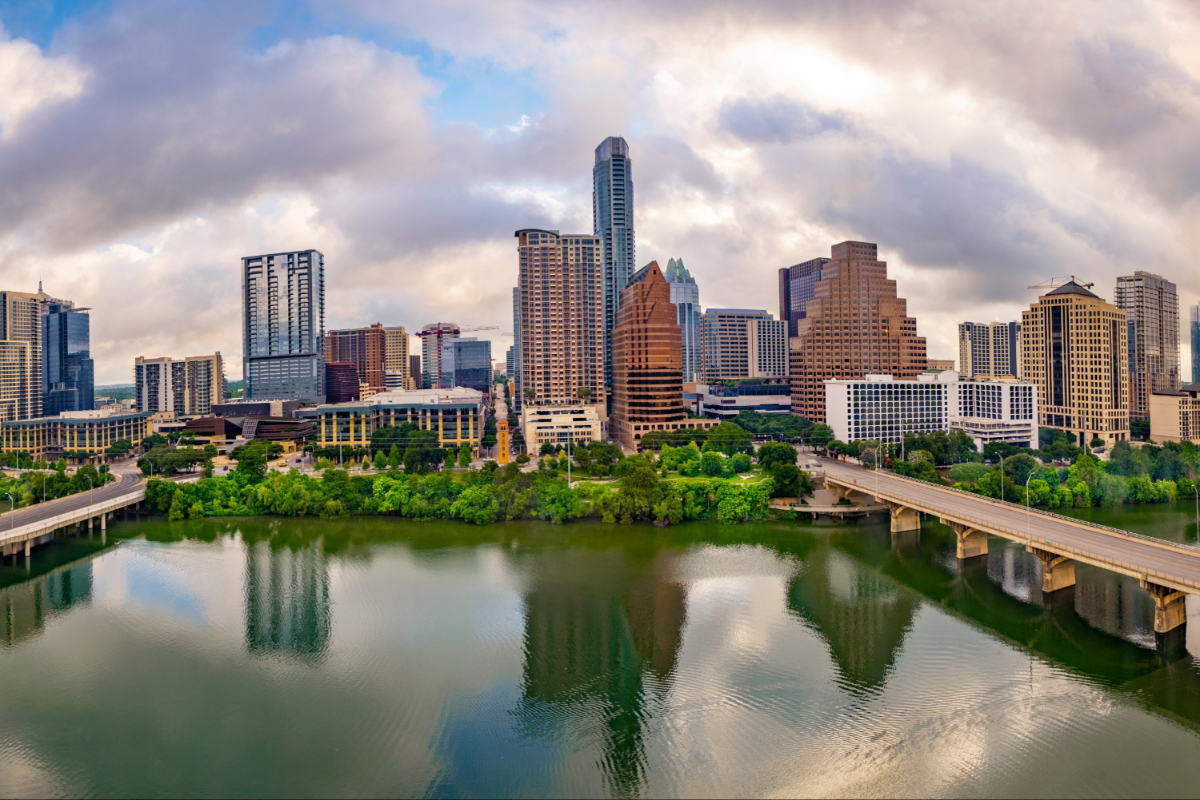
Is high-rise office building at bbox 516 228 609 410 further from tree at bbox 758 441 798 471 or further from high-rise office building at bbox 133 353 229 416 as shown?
high-rise office building at bbox 133 353 229 416

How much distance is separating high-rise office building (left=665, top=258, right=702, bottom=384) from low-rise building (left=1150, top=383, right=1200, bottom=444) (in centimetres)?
8608

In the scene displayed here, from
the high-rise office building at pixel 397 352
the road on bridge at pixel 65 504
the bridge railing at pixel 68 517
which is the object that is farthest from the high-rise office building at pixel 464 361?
the bridge railing at pixel 68 517

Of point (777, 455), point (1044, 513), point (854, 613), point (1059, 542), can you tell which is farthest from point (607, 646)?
point (777, 455)

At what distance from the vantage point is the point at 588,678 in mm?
20641

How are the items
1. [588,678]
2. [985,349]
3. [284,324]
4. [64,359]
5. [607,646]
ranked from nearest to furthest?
1. [588,678]
2. [607,646]
3. [64,359]
4. [284,324]
5. [985,349]

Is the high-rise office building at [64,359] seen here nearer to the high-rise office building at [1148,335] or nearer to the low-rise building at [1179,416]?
the low-rise building at [1179,416]

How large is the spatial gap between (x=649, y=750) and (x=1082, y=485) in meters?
37.7

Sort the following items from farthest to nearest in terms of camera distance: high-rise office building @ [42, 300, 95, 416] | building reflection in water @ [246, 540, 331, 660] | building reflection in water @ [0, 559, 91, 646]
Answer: high-rise office building @ [42, 300, 95, 416] → building reflection in water @ [0, 559, 91, 646] → building reflection in water @ [246, 540, 331, 660]

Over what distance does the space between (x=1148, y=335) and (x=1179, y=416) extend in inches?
918

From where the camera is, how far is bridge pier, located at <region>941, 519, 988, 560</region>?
32.2m

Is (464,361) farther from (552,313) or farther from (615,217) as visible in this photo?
(552,313)

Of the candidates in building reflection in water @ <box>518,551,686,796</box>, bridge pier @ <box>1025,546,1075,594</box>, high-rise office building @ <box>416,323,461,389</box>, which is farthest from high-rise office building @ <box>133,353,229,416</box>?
bridge pier @ <box>1025,546,1075,594</box>

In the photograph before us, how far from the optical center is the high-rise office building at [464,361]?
173 meters

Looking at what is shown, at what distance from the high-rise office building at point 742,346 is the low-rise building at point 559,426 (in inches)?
2657
